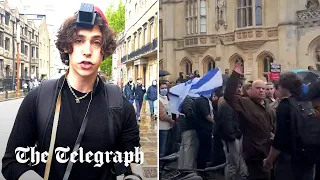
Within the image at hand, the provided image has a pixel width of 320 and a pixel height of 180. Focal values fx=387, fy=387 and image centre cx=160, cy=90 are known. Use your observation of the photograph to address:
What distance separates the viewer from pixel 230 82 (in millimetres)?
2283

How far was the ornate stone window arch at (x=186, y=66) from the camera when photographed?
7.63 ft

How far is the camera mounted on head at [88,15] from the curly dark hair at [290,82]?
1066 millimetres

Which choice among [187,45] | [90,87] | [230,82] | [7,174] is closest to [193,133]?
[230,82]

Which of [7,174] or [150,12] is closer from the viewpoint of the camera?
[7,174]

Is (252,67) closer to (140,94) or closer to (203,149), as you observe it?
(203,149)

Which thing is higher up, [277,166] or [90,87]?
[90,87]

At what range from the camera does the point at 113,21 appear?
7.24ft

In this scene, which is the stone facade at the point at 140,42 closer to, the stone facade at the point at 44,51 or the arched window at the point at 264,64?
the stone facade at the point at 44,51

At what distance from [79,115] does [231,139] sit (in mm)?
923

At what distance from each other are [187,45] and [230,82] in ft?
1.14

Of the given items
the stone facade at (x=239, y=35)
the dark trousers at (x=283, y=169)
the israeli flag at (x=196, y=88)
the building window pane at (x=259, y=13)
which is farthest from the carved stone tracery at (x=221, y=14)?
the dark trousers at (x=283, y=169)

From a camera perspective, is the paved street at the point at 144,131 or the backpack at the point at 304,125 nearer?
the paved street at the point at 144,131

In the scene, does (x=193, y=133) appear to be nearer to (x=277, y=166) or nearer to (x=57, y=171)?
(x=277, y=166)

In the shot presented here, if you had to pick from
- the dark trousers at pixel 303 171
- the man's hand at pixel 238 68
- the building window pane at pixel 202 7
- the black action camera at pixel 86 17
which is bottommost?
the dark trousers at pixel 303 171
